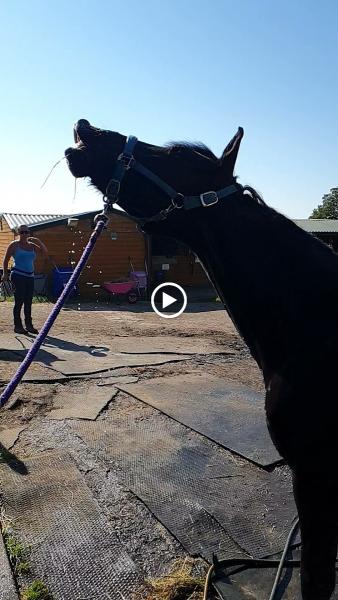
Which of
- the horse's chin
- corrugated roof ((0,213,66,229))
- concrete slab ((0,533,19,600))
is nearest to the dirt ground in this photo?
concrete slab ((0,533,19,600))

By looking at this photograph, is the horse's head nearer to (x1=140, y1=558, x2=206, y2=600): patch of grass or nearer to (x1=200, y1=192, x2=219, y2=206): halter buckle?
(x1=200, y1=192, x2=219, y2=206): halter buckle

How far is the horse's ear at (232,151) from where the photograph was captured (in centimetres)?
195

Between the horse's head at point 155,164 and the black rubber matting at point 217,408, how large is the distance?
106 inches

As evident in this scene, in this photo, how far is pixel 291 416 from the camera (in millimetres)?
1800

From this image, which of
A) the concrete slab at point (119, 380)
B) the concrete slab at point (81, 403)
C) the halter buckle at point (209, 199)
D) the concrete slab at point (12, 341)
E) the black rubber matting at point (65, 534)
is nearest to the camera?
the halter buckle at point (209, 199)

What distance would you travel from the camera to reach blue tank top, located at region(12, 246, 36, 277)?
908cm

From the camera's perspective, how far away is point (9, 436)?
4.25m

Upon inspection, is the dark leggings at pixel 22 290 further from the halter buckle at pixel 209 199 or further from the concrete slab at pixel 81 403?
the halter buckle at pixel 209 199

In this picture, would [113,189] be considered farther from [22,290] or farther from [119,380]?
[22,290]

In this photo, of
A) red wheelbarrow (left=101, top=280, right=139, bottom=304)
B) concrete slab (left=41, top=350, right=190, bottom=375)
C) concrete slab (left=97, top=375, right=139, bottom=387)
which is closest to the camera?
concrete slab (left=97, top=375, right=139, bottom=387)

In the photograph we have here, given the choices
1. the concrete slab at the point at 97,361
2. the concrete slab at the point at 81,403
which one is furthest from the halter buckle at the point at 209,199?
the concrete slab at the point at 97,361

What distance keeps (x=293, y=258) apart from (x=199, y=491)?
2180 mm

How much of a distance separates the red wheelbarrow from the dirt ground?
4.82 ft

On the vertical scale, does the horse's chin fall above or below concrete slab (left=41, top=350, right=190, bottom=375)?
above
